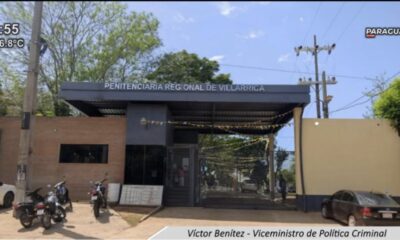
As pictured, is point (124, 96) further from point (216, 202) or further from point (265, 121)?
point (265, 121)

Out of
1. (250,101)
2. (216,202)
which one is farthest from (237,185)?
(250,101)

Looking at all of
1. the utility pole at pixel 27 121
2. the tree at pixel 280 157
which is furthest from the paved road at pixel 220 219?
the tree at pixel 280 157

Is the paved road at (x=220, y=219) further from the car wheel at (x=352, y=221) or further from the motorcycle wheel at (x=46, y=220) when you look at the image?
the motorcycle wheel at (x=46, y=220)

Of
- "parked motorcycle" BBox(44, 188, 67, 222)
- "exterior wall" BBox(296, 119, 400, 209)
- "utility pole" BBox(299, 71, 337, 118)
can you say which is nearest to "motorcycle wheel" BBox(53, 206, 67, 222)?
"parked motorcycle" BBox(44, 188, 67, 222)

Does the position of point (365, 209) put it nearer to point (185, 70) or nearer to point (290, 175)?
point (290, 175)

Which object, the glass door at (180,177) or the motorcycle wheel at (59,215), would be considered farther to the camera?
the glass door at (180,177)

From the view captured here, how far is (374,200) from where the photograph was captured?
15.0 m

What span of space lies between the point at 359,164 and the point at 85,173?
13300 mm

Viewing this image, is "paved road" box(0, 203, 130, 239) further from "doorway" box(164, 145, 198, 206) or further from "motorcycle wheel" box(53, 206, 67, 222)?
"doorway" box(164, 145, 198, 206)

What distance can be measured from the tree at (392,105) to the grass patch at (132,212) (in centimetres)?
1218

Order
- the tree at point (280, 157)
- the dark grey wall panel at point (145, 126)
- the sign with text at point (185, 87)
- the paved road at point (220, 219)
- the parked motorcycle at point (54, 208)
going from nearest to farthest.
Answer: the parked motorcycle at point (54, 208) → the paved road at point (220, 219) → the sign with text at point (185, 87) → the dark grey wall panel at point (145, 126) → the tree at point (280, 157)

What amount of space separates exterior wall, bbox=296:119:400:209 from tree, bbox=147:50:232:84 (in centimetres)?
1746

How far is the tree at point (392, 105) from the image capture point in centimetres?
2072

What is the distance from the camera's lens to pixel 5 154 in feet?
71.4
